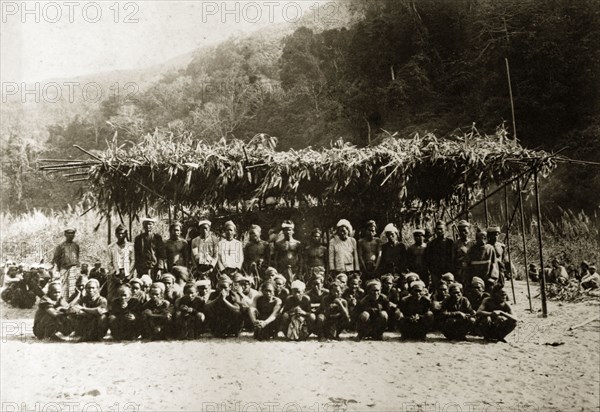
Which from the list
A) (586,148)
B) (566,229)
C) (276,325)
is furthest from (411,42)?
(276,325)

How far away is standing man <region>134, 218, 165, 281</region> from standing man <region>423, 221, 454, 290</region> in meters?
4.40

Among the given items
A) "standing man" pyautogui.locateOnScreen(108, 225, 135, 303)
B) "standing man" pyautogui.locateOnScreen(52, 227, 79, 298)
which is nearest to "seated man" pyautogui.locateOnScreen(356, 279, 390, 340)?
"standing man" pyautogui.locateOnScreen(108, 225, 135, 303)

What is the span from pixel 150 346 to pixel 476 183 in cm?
583

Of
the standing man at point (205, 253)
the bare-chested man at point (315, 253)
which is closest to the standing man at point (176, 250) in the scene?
the standing man at point (205, 253)

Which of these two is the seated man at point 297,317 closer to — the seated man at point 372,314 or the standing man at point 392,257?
the seated man at point 372,314

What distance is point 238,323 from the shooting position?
7633mm

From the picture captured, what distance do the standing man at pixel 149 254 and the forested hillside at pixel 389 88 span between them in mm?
2941

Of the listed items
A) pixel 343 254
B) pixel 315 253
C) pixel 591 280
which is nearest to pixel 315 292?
pixel 343 254

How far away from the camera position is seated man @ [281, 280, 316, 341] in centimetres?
745

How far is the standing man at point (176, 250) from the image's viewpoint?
8.98m

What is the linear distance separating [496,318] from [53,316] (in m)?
6.20

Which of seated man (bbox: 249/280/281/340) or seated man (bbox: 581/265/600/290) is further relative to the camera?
seated man (bbox: 581/265/600/290)

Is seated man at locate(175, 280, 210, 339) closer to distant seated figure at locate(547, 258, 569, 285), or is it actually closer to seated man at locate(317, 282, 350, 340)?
seated man at locate(317, 282, 350, 340)

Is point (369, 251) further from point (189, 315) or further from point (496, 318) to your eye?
point (189, 315)
